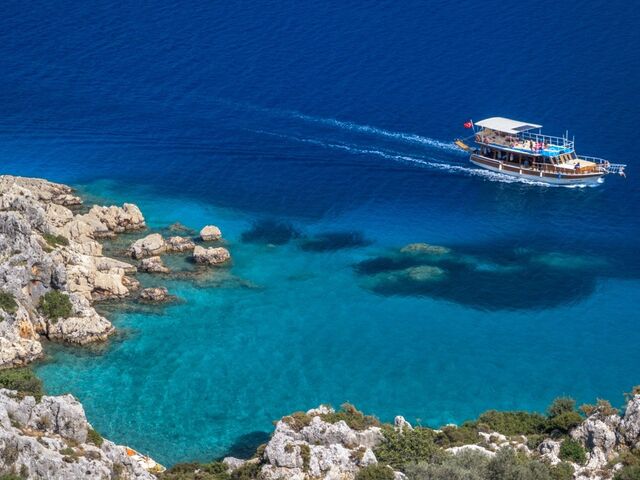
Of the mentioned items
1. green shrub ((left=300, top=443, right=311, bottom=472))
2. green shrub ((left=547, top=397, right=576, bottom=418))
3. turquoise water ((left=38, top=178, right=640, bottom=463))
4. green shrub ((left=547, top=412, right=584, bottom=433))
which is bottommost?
green shrub ((left=300, top=443, right=311, bottom=472))

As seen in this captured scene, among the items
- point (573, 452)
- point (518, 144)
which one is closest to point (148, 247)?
point (518, 144)

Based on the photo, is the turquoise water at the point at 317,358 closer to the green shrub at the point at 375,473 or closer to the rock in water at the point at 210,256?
the rock in water at the point at 210,256

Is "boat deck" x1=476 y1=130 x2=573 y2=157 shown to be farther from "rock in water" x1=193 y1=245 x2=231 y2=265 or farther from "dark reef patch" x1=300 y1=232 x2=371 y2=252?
"rock in water" x1=193 y1=245 x2=231 y2=265

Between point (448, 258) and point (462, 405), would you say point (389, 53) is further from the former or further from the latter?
point (462, 405)

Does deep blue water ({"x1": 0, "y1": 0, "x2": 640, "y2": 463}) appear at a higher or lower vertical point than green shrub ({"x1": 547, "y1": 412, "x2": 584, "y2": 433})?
higher

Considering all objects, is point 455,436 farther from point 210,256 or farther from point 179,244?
point 179,244

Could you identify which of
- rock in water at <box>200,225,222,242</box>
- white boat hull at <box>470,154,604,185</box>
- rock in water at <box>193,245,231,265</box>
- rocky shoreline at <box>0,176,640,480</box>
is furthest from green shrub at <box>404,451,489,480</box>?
white boat hull at <box>470,154,604,185</box>
